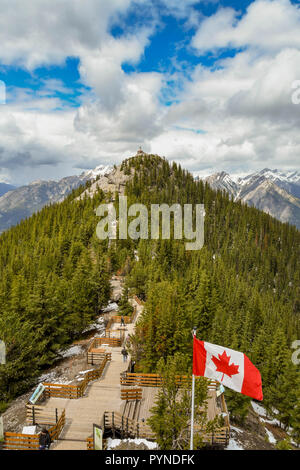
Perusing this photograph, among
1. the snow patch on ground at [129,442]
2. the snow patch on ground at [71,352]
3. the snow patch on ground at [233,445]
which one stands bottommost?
the snow patch on ground at [71,352]

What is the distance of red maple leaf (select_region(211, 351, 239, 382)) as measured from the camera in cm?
1141

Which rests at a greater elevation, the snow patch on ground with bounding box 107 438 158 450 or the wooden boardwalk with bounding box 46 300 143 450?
the wooden boardwalk with bounding box 46 300 143 450

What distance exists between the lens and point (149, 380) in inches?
813

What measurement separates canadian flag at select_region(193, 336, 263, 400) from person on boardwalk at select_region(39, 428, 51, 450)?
9.77 meters

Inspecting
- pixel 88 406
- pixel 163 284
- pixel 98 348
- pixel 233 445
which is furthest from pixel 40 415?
pixel 163 284

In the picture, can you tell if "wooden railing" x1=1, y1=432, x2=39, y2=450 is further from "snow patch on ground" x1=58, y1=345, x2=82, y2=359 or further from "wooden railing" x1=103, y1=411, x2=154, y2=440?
"snow patch on ground" x1=58, y1=345, x2=82, y2=359

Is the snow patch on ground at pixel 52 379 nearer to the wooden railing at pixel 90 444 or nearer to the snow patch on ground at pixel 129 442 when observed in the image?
the snow patch on ground at pixel 129 442

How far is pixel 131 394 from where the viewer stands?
750 inches

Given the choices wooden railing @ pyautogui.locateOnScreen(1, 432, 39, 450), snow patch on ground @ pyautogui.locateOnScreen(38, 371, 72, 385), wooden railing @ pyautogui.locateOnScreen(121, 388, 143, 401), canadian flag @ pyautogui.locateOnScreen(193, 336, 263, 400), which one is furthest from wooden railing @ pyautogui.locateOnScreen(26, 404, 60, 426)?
canadian flag @ pyautogui.locateOnScreen(193, 336, 263, 400)

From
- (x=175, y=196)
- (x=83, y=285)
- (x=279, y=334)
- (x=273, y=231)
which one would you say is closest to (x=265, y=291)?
(x=273, y=231)

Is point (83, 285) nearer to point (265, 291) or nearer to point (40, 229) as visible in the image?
point (40, 229)

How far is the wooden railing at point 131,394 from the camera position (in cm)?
1889

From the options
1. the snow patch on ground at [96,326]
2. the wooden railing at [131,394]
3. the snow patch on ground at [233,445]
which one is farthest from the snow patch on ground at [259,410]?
the wooden railing at [131,394]

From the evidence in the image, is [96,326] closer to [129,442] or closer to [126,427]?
[126,427]
